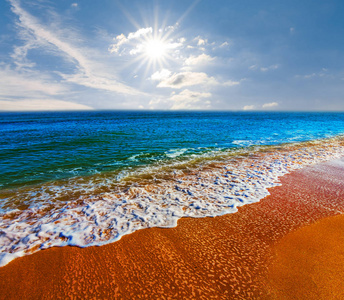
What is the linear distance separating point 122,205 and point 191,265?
4.31 metres

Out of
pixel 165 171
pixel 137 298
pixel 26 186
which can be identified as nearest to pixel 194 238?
pixel 137 298

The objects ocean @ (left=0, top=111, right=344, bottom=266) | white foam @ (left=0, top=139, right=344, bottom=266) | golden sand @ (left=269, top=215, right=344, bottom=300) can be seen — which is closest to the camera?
golden sand @ (left=269, top=215, right=344, bottom=300)

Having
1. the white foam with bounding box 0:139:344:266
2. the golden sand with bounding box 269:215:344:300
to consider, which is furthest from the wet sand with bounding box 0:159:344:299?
the white foam with bounding box 0:139:344:266

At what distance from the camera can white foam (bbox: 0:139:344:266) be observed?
18.8 ft

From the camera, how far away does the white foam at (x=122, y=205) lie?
18.8ft

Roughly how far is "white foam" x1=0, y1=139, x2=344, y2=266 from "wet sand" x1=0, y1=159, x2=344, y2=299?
0.54 metres

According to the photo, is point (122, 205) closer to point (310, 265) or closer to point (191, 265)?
point (191, 265)

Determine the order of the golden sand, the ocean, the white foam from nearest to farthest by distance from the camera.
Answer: the golden sand
the white foam
the ocean

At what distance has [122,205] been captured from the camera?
25.4ft

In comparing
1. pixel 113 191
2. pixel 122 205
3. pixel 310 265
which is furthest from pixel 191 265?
pixel 113 191

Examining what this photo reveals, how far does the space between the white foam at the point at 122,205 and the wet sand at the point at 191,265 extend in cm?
54

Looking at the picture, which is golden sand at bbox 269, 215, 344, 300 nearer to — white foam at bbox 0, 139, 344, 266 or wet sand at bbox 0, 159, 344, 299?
wet sand at bbox 0, 159, 344, 299

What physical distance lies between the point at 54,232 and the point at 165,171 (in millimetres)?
7489

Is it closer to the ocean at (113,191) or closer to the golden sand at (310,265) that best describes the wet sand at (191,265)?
the golden sand at (310,265)
